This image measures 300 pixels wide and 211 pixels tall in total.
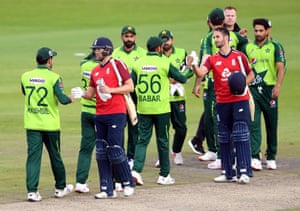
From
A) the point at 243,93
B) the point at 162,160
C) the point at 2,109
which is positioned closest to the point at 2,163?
the point at 162,160

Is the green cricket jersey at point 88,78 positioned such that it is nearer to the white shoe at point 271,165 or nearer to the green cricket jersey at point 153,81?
the green cricket jersey at point 153,81

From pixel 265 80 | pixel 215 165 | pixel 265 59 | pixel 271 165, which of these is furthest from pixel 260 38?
pixel 215 165

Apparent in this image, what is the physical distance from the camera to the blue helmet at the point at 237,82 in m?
15.2

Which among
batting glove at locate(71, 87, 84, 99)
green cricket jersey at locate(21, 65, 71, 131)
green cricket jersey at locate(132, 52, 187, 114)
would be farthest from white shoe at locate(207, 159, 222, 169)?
batting glove at locate(71, 87, 84, 99)

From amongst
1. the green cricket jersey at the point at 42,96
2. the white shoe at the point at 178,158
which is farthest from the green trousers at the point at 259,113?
the green cricket jersey at the point at 42,96

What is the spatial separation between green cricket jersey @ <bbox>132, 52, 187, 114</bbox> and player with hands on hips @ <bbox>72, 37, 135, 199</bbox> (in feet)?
3.72

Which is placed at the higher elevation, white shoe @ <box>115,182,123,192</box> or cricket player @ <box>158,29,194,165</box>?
cricket player @ <box>158,29,194,165</box>

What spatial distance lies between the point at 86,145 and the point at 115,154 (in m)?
1.00

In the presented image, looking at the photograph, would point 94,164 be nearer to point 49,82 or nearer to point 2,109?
point 49,82

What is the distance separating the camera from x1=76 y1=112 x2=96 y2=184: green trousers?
15.0 m

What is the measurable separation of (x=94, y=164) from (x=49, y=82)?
11.9 feet

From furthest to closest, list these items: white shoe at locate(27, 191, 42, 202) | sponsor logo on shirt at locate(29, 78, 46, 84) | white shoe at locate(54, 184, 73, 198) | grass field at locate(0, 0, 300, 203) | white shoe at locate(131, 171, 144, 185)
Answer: grass field at locate(0, 0, 300, 203)
white shoe at locate(131, 171, 144, 185)
white shoe at locate(54, 184, 73, 198)
sponsor logo on shirt at locate(29, 78, 46, 84)
white shoe at locate(27, 191, 42, 202)

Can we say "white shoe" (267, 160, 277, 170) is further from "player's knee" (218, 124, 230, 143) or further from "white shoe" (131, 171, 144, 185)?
"white shoe" (131, 171, 144, 185)

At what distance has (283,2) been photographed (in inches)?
2114
